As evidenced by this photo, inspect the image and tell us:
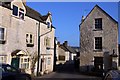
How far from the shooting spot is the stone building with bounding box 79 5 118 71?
30.0 metres

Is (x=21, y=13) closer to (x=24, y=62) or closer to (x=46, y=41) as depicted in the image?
(x=24, y=62)

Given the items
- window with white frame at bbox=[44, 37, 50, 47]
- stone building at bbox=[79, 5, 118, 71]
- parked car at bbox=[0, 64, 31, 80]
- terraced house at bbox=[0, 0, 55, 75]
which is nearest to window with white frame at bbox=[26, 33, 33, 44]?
terraced house at bbox=[0, 0, 55, 75]

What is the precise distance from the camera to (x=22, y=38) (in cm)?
2298

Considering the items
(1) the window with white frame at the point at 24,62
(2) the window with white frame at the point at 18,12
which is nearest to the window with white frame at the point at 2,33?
(2) the window with white frame at the point at 18,12

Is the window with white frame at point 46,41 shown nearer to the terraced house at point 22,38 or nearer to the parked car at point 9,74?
the terraced house at point 22,38

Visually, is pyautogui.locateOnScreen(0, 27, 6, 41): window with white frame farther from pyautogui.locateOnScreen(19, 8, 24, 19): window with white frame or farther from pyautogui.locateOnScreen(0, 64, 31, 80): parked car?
pyautogui.locateOnScreen(0, 64, 31, 80): parked car

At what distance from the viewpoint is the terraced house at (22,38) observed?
19.5 meters

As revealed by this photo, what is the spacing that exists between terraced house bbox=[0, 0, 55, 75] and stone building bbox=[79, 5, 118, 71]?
5.37 metres

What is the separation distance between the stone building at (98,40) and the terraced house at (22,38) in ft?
17.6

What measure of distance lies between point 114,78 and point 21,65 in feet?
56.7

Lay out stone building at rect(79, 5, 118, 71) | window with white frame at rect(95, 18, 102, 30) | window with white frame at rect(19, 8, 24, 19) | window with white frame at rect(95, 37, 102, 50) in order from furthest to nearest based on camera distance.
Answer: window with white frame at rect(95, 18, 102, 30) < window with white frame at rect(95, 37, 102, 50) < stone building at rect(79, 5, 118, 71) < window with white frame at rect(19, 8, 24, 19)

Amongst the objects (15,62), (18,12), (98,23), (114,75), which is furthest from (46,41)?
(114,75)

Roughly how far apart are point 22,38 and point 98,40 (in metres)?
12.4

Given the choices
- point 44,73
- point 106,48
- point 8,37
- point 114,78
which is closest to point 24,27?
point 8,37
